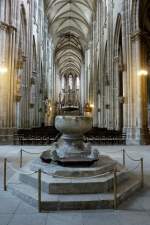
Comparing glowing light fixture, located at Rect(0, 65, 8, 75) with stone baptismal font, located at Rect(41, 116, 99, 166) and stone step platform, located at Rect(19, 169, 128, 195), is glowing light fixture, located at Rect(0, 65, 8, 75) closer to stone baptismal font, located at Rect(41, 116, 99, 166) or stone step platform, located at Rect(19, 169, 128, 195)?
stone baptismal font, located at Rect(41, 116, 99, 166)

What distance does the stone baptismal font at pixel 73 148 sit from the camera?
7.12 m

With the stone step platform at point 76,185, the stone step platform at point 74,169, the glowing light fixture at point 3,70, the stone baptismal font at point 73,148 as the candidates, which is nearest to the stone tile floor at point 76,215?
the stone step platform at point 76,185

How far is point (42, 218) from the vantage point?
464cm

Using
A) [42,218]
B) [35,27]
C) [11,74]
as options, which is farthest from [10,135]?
[35,27]

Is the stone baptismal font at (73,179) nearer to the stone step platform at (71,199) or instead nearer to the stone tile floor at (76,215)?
the stone step platform at (71,199)

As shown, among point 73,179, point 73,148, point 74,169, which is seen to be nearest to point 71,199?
point 73,179

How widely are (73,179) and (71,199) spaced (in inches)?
35.3

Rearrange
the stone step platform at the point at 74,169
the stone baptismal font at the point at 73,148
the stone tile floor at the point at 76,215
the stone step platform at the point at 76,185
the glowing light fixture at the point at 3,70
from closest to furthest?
the stone tile floor at the point at 76,215 → the stone step platform at the point at 76,185 → the stone step platform at the point at 74,169 → the stone baptismal font at the point at 73,148 → the glowing light fixture at the point at 3,70

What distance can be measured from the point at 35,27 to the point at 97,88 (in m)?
12.8

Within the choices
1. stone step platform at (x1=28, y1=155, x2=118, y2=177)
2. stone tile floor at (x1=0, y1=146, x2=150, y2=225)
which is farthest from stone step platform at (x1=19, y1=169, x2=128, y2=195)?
stone tile floor at (x1=0, y1=146, x2=150, y2=225)

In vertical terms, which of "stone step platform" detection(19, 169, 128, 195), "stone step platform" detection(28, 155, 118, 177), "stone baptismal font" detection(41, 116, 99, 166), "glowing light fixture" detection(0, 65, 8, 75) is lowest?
"stone step platform" detection(19, 169, 128, 195)

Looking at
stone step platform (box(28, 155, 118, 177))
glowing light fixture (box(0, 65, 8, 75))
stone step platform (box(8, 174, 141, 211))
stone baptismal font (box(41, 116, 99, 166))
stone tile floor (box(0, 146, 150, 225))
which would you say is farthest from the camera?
glowing light fixture (box(0, 65, 8, 75))

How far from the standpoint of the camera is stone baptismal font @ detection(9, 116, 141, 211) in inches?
208

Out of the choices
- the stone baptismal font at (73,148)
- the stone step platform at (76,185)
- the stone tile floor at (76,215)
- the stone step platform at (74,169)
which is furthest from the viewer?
the stone baptismal font at (73,148)
